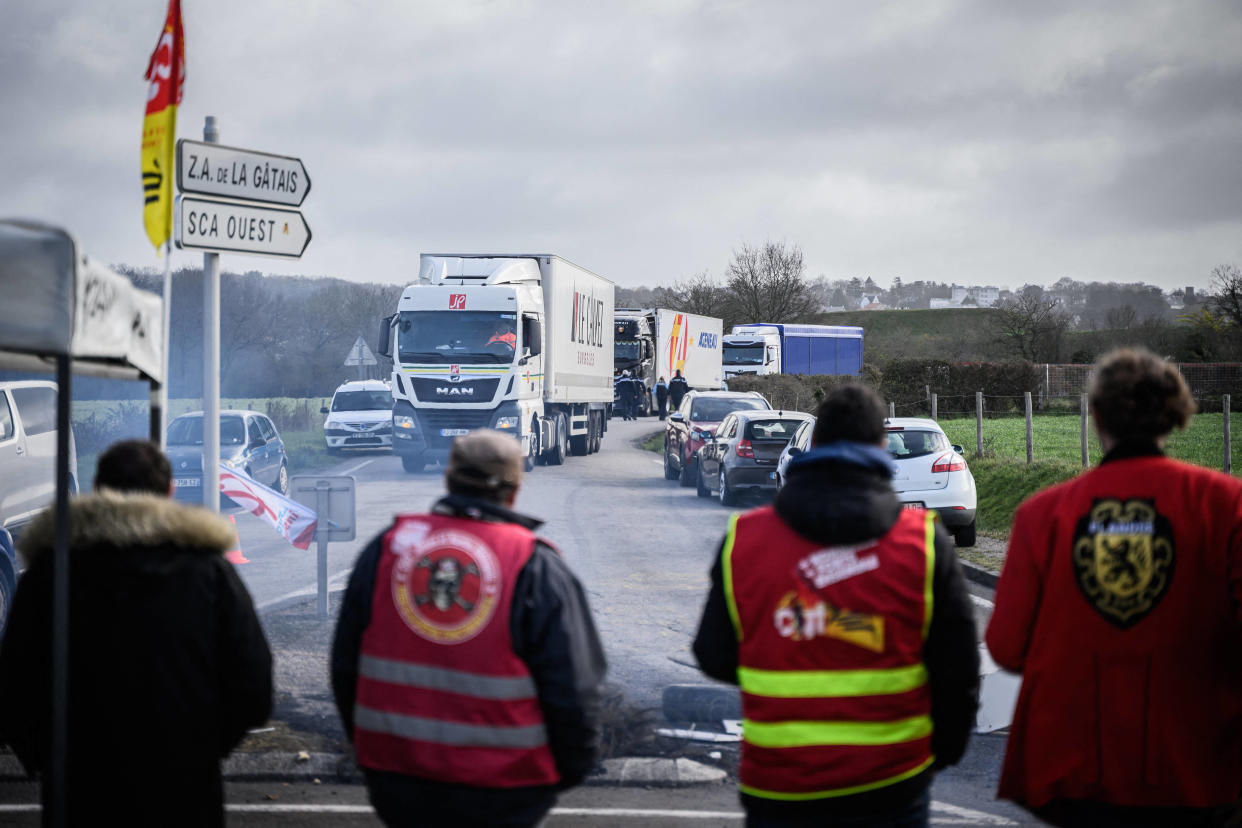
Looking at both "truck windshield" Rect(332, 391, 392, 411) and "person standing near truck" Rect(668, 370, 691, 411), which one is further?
"person standing near truck" Rect(668, 370, 691, 411)

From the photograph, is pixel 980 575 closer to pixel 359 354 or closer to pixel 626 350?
pixel 359 354

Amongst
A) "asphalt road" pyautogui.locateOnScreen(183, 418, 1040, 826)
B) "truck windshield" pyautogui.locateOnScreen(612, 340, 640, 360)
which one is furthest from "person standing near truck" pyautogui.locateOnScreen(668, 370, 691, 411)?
"asphalt road" pyautogui.locateOnScreen(183, 418, 1040, 826)

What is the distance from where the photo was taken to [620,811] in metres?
5.49

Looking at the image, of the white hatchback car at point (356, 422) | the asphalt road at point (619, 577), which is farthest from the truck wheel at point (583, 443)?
the white hatchback car at point (356, 422)

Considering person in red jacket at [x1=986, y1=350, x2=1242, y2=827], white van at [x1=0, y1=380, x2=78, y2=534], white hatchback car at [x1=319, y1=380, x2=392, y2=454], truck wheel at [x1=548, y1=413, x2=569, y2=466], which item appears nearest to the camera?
person in red jacket at [x1=986, y1=350, x2=1242, y2=827]

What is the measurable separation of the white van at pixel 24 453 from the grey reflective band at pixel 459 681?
722cm

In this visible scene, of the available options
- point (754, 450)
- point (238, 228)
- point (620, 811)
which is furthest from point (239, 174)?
point (754, 450)

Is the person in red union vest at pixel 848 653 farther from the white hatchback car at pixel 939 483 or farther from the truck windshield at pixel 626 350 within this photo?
the truck windshield at pixel 626 350

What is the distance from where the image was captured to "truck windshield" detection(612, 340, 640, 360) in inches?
1709

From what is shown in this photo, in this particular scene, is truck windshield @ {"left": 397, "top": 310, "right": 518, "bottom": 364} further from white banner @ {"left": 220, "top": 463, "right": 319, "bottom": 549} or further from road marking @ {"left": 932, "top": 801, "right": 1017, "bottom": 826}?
road marking @ {"left": 932, "top": 801, "right": 1017, "bottom": 826}

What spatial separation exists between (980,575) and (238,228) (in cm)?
864

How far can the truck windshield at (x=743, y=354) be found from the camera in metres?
53.0

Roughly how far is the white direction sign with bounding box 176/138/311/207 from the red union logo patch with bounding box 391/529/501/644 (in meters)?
3.56

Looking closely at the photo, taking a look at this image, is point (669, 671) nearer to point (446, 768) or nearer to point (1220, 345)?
point (446, 768)
